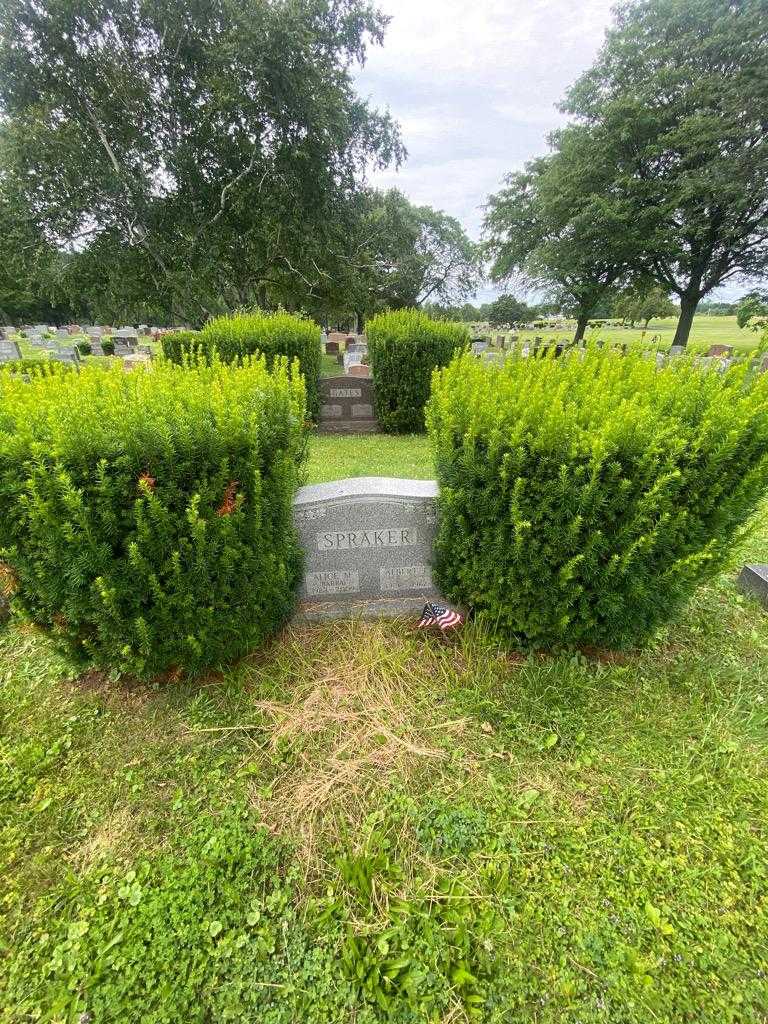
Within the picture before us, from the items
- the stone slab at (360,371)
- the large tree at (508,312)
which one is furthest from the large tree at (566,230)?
the large tree at (508,312)

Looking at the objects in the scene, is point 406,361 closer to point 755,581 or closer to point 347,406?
point 347,406

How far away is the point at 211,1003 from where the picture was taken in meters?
1.50

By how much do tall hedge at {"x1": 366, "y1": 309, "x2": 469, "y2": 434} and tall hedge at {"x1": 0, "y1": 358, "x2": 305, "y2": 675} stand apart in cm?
614

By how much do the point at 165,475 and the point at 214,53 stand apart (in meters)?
18.4

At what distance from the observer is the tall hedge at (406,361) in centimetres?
820

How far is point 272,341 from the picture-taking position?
7.75 m

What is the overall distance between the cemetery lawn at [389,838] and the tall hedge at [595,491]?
44 centimetres

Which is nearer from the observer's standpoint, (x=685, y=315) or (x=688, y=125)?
(x=688, y=125)

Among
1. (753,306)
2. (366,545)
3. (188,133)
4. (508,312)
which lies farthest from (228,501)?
(508,312)

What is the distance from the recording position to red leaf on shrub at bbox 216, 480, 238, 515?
2.15m

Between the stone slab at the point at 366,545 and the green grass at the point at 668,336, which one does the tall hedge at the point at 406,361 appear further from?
the stone slab at the point at 366,545

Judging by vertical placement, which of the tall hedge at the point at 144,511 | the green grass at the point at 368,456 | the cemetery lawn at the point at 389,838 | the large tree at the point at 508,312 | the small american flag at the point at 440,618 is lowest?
the cemetery lawn at the point at 389,838

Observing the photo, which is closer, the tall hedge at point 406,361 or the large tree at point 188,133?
the tall hedge at point 406,361

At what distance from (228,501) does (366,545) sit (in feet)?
3.64
